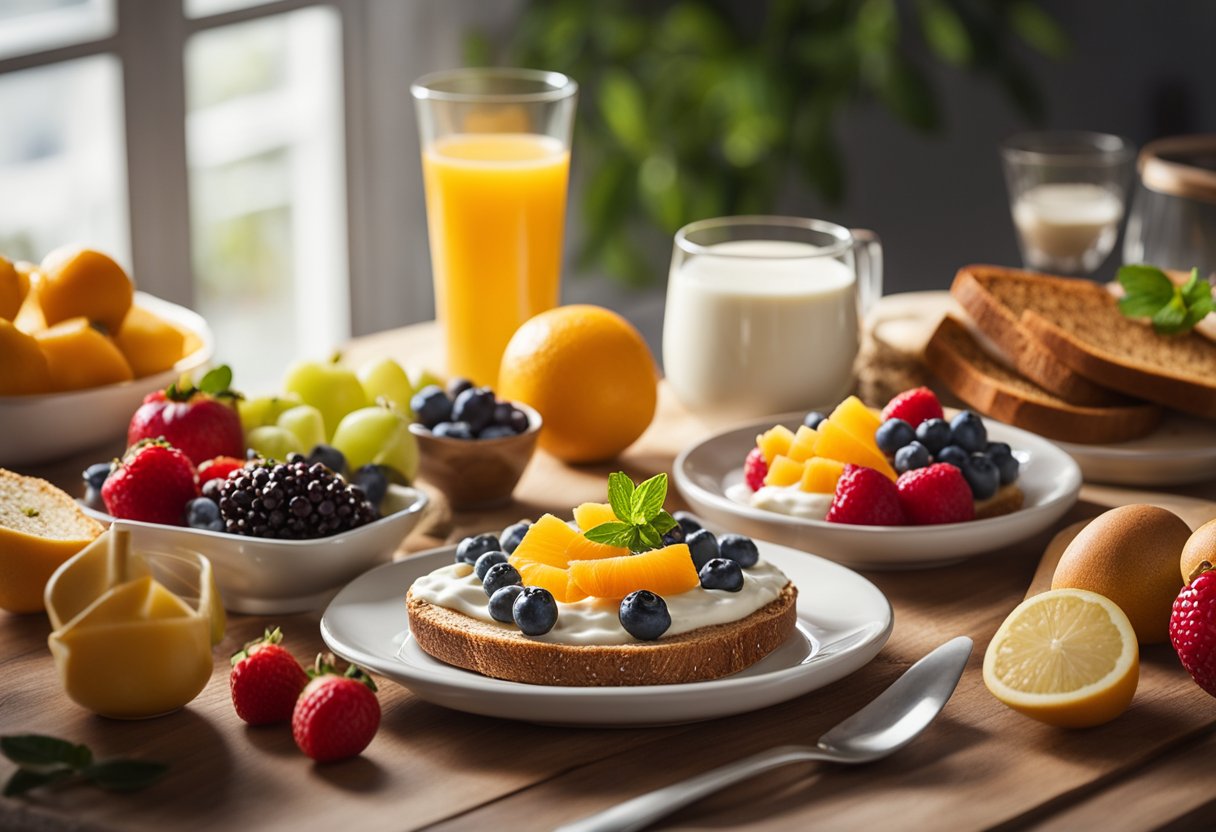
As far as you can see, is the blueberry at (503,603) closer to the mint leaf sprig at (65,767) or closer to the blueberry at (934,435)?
the mint leaf sprig at (65,767)

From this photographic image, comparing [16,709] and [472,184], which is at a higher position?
[472,184]

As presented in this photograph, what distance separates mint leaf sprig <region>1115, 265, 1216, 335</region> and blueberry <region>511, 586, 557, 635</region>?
1005mm

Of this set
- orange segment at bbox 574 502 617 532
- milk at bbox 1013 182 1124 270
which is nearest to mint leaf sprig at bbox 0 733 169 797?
orange segment at bbox 574 502 617 532

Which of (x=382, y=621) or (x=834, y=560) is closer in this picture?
(x=382, y=621)

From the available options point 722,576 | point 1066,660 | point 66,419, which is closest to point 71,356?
point 66,419

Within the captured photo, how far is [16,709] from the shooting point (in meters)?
1.11

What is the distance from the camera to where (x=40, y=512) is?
1.28m

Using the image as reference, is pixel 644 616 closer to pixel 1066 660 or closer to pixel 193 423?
pixel 1066 660

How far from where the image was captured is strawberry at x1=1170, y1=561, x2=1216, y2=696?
1.08 meters

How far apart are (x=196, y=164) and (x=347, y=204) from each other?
48 cm

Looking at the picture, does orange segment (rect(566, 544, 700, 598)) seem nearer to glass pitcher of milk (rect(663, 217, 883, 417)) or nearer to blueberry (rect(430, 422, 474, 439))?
blueberry (rect(430, 422, 474, 439))

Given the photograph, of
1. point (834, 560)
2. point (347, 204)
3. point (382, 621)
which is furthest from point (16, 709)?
point (347, 204)

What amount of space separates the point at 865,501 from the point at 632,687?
40 cm

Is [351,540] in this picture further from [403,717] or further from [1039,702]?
[1039,702]
